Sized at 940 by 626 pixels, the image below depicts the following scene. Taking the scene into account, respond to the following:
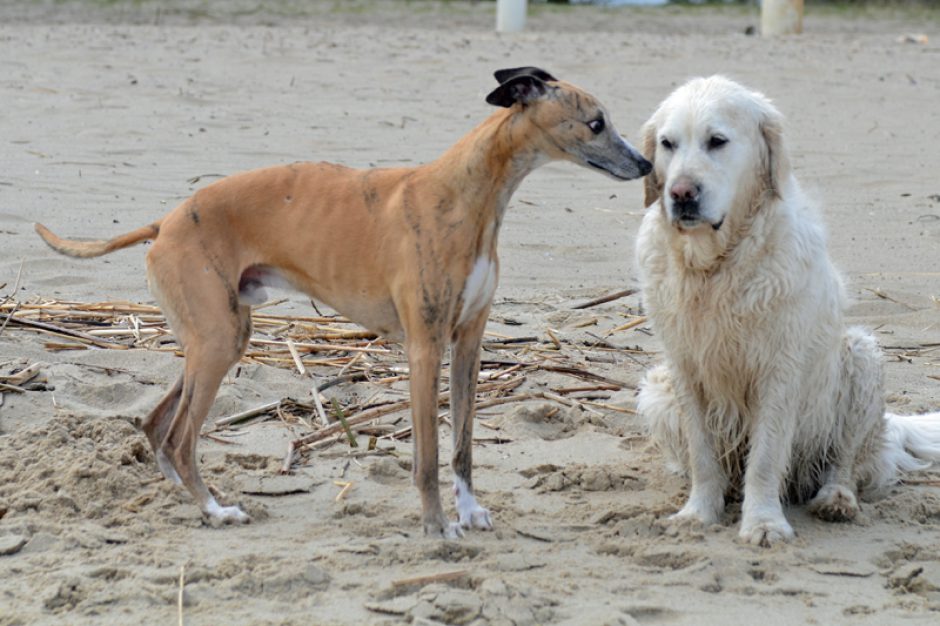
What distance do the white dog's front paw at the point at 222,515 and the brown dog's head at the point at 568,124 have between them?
5.63ft

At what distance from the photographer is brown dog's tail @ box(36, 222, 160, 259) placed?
5.21 metres

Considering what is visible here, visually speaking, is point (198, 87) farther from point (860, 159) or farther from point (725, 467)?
point (725, 467)

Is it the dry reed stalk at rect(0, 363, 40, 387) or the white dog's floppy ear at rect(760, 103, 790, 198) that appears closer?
the white dog's floppy ear at rect(760, 103, 790, 198)

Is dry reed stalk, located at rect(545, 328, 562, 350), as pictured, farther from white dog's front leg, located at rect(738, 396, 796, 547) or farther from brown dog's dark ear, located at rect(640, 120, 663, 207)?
white dog's front leg, located at rect(738, 396, 796, 547)

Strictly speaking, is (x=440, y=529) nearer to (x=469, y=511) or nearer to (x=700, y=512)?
(x=469, y=511)

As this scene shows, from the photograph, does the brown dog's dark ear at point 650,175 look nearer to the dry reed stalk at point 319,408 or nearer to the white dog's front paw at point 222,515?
the dry reed stalk at point 319,408

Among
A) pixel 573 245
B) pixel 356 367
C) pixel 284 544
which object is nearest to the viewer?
pixel 284 544

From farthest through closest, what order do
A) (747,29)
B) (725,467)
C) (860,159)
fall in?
(747,29), (860,159), (725,467)

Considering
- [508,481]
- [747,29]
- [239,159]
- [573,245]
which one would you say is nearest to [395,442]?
[508,481]

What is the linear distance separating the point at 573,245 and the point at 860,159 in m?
3.32

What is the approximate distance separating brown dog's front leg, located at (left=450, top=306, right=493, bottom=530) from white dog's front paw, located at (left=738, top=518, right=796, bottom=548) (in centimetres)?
96

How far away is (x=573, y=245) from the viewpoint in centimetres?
904

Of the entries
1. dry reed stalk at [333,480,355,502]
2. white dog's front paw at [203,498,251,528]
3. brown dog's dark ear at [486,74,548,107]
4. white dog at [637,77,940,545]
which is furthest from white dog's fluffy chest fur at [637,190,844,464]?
white dog's front paw at [203,498,251,528]

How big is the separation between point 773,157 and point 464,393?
1445 mm
